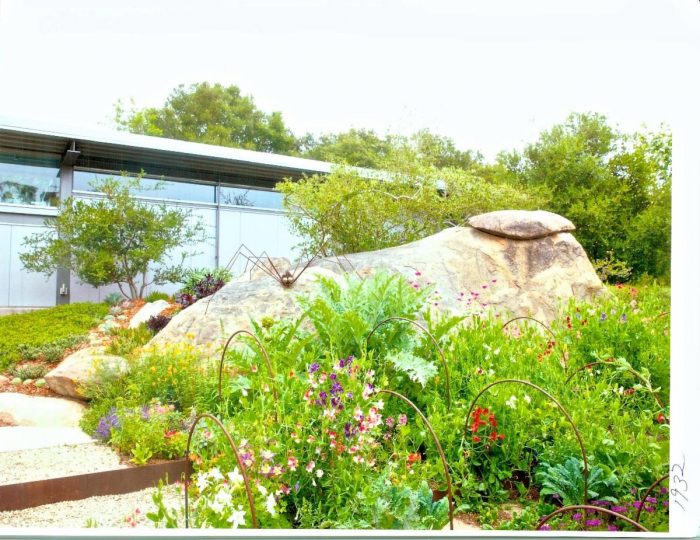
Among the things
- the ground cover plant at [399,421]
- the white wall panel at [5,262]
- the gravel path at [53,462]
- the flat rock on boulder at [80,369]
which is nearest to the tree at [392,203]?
the ground cover plant at [399,421]

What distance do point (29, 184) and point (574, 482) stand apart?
2413 millimetres

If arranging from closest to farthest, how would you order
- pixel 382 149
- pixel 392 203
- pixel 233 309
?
pixel 233 309 < pixel 382 149 < pixel 392 203

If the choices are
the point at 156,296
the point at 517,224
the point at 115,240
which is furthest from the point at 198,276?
the point at 517,224

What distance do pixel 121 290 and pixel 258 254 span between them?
69 cm

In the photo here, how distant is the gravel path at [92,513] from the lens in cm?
197

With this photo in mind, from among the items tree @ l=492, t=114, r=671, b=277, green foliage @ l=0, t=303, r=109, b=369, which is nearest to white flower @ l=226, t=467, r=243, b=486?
green foliage @ l=0, t=303, r=109, b=369

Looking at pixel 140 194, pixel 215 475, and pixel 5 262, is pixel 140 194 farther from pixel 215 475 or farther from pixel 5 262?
pixel 215 475

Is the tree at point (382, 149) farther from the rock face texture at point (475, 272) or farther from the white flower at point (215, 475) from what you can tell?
the white flower at point (215, 475)

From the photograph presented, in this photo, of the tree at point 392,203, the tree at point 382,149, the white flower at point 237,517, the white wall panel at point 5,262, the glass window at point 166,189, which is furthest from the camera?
the tree at point 392,203

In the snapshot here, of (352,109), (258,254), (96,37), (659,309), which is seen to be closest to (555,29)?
(352,109)

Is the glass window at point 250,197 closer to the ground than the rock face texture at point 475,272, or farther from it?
farther from it

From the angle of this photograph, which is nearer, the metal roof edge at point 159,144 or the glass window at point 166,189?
the metal roof edge at point 159,144

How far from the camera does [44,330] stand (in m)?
2.43

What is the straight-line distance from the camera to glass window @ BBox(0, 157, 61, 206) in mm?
2400
